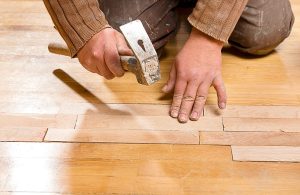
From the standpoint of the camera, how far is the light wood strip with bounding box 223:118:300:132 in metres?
1.01

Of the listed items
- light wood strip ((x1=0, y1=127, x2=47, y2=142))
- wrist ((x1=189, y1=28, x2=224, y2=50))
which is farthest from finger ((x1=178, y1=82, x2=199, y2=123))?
light wood strip ((x1=0, y1=127, x2=47, y2=142))

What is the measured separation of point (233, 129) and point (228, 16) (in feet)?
0.95

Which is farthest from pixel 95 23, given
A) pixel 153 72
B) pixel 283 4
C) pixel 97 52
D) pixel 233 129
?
pixel 283 4

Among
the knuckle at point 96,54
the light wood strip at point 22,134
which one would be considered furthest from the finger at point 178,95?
the light wood strip at point 22,134

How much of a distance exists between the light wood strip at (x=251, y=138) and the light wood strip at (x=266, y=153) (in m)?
0.01

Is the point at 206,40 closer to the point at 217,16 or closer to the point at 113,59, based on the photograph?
the point at 217,16

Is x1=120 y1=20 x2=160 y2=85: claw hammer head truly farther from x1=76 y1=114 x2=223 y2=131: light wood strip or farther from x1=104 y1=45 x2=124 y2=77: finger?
x1=76 y1=114 x2=223 y2=131: light wood strip

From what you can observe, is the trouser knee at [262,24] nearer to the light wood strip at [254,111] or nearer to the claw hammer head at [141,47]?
the light wood strip at [254,111]

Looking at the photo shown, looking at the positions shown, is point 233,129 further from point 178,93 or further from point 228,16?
point 228,16

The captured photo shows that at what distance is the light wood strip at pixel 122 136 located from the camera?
993 mm

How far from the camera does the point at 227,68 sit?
4.11 ft

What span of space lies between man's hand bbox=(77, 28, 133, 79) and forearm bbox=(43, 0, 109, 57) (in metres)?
0.02

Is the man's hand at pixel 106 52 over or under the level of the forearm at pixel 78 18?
under

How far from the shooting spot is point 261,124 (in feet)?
3.37
